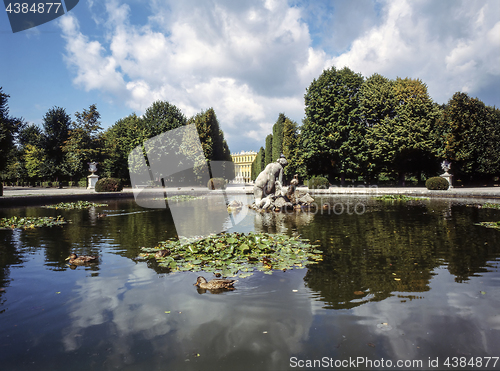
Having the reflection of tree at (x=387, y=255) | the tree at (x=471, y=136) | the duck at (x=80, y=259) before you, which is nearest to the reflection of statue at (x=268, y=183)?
the reflection of tree at (x=387, y=255)

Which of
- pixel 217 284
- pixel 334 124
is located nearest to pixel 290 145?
pixel 334 124

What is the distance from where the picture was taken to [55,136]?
45219 millimetres

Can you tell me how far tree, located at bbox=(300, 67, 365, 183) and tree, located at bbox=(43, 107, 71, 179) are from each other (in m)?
37.0

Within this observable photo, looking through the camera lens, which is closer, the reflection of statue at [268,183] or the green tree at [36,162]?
the reflection of statue at [268,183]

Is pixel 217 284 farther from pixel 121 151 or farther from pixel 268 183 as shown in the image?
pixel 121 151

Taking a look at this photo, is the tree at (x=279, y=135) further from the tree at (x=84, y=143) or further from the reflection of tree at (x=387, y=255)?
the reflection of tree at (x=387, y=255)

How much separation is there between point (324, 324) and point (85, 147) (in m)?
46.1

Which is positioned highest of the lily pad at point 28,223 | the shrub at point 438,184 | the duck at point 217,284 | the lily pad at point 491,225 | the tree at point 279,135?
the tree at point 279,135

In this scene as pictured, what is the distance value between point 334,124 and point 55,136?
41.2 meters

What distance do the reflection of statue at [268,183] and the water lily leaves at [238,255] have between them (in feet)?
23.5

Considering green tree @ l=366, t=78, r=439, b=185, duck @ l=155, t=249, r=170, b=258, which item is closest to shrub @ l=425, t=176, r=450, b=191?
green tree @ l=366, t=78, r=439, b=185

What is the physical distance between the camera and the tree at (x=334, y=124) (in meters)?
34.0

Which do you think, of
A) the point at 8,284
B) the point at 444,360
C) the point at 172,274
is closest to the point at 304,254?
the point at 172,274

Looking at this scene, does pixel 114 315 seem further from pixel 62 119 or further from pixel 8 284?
pixel 62 119
